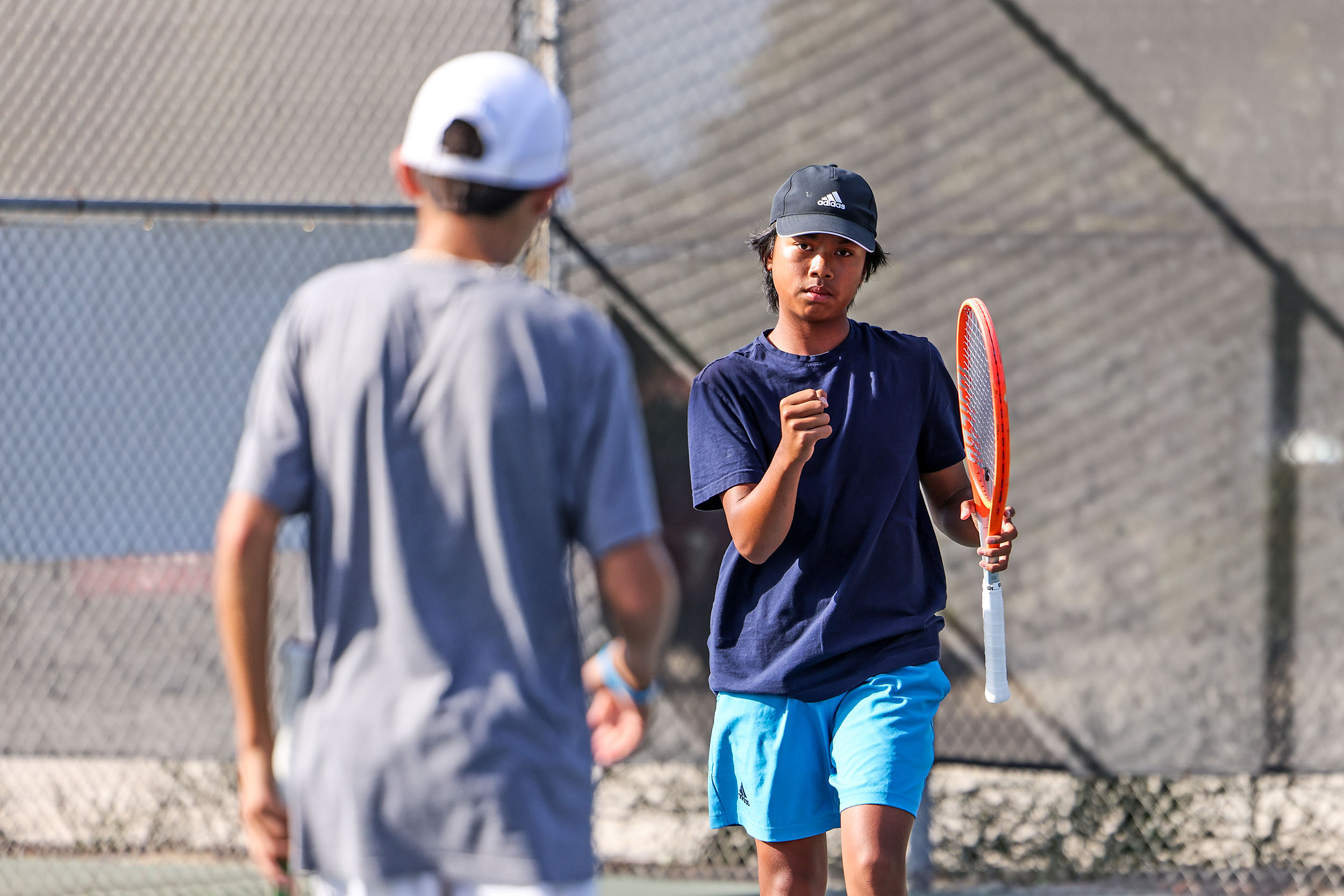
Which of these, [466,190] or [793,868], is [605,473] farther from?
[793,868]

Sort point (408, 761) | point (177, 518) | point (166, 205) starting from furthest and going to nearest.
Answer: point (177, 518)
point (166, 205)
point (408, 761)

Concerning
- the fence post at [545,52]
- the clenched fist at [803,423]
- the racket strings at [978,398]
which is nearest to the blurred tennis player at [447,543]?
the clenched fist at [803,423]

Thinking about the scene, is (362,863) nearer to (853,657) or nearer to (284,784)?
(284,784)

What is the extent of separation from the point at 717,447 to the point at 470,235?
114cm

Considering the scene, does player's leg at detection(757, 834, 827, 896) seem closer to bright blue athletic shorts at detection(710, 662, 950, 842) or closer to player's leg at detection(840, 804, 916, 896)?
bright blue athletic shorts at detection(710, 662, 950, 842)

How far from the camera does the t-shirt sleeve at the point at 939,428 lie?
273 cm

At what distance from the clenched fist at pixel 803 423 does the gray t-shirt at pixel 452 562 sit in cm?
86

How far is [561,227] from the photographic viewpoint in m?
4.11

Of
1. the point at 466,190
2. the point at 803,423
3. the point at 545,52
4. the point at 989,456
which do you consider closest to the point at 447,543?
the point at 466,190

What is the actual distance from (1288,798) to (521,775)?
11.5ft

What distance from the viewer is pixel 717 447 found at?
8.53 ft

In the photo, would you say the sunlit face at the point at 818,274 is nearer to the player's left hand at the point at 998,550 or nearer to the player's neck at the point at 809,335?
the player's neck at the point at 809,335

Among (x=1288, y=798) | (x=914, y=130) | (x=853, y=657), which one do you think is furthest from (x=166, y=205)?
(x=1288, y=798)

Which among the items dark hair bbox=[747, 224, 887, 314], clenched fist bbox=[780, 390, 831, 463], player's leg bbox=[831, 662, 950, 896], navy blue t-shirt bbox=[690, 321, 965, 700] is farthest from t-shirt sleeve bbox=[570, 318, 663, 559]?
dark hair bbox=[747, 224, 887, 314]
